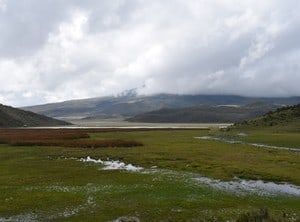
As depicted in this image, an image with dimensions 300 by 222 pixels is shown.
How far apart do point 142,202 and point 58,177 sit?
50.6 feet

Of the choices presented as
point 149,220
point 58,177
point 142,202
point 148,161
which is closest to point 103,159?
point 148,161

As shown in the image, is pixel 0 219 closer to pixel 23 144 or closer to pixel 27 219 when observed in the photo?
pixel 27 219

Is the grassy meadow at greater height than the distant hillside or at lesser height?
lesser

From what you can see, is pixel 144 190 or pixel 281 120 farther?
pixel 281 120

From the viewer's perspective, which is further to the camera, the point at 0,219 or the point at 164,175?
the point at 164,175

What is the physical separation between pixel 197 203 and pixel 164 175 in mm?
14162

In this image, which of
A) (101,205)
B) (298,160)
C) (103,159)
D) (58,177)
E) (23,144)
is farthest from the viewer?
(23,144)

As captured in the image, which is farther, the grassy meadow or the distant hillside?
the distant hillside

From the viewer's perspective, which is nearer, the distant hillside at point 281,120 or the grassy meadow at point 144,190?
the grassy meadow at point 144,190

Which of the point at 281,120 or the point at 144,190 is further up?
the point at 281,120

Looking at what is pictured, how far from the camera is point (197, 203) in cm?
3450

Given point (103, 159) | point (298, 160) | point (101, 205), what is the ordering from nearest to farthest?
point (101, 205), point (298, 160), point (103, 159)

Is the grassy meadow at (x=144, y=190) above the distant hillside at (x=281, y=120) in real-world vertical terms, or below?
below

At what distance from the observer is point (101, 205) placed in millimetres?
34062
